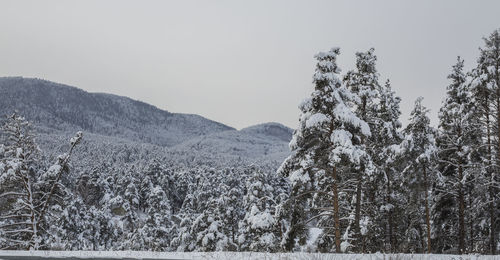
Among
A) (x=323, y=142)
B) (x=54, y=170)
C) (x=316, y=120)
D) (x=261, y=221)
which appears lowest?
(x=261, y=221)

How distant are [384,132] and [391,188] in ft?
18.7

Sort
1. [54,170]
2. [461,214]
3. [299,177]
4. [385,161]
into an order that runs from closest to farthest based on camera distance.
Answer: [299,177] < [54,170] < [461,214] < [385,161]

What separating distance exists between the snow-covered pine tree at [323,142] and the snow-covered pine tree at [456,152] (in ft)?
23.2

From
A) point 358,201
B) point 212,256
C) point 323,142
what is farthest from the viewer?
point 358,201

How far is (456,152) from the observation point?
22.9 meters

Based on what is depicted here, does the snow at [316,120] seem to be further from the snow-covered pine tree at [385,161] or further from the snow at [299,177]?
the snow-covered pine tree at [385,161]

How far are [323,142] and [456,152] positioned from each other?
10596mm

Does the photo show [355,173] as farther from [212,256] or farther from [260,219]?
[260,219]

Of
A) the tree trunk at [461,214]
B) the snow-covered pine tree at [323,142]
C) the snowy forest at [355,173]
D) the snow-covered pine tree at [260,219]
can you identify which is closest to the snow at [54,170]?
the snowy forest at [355,173]

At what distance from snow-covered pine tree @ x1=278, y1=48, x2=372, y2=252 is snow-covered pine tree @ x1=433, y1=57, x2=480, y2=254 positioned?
279 inches

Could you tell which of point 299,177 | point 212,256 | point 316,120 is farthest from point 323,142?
point 212,256

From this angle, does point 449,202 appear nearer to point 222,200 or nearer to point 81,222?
point 222,200

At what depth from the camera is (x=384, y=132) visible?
22156mm

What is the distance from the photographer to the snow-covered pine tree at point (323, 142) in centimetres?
1574
